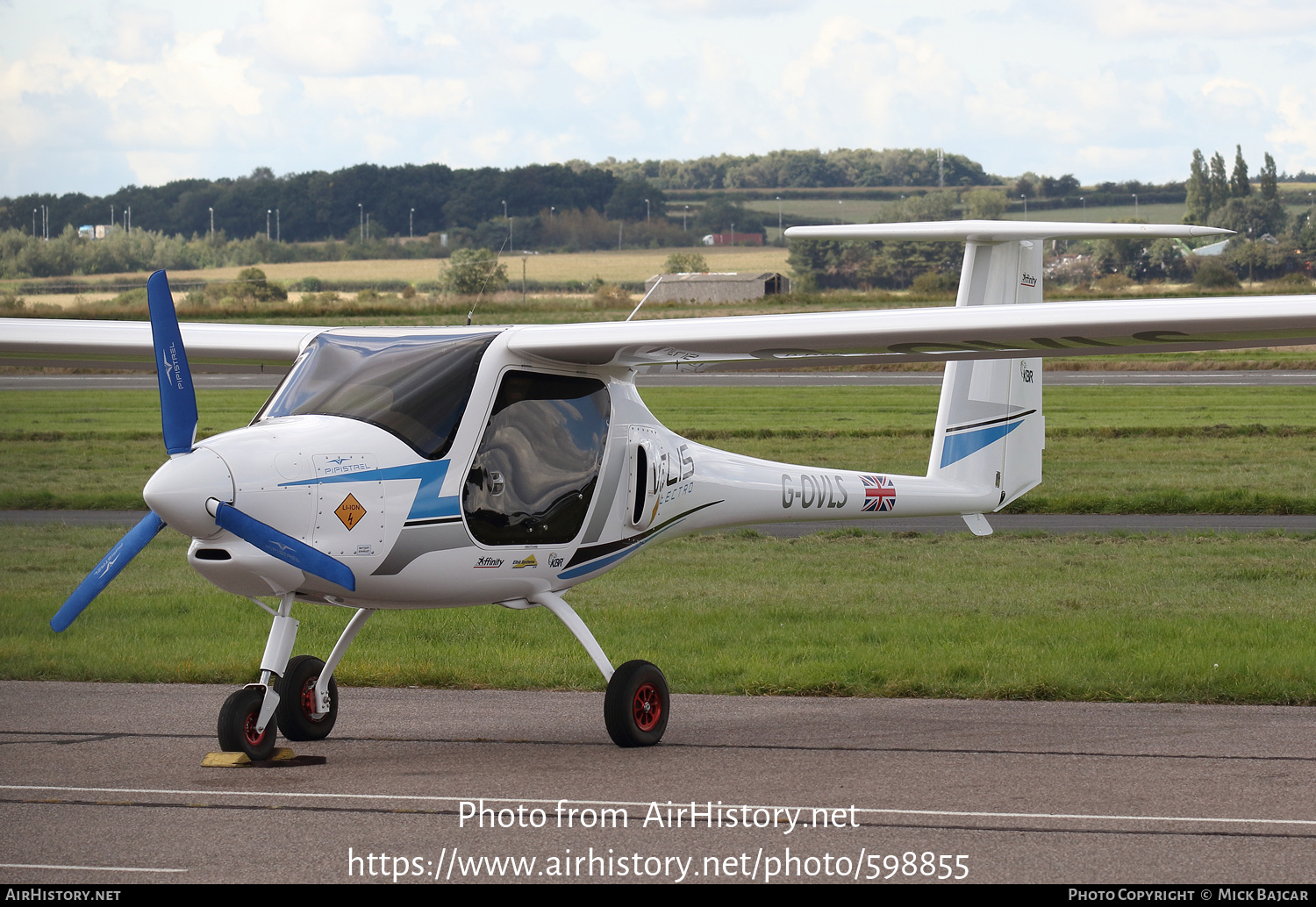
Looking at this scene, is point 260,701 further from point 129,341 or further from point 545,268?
point 545,268

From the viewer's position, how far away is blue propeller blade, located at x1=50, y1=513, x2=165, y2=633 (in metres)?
7.15

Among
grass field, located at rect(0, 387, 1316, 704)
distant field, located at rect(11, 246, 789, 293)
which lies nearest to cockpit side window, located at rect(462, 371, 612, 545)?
grass field, located at rect(0, 387, 1316, 704)

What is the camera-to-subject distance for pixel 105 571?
7141mm


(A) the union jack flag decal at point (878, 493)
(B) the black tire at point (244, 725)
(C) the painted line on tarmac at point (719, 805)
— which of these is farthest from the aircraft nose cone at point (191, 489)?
(A) the union jack flag decal at point (878, 493)

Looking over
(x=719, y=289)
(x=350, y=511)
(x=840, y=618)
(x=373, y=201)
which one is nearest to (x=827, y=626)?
(x=840, y=618)

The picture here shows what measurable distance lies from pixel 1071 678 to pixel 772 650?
7.77 ft

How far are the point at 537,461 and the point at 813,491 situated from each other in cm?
261

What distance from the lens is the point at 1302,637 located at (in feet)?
37.0

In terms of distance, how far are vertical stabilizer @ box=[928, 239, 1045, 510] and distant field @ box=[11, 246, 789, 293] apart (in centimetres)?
8335

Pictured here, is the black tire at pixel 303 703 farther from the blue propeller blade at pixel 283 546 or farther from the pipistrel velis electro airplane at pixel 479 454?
the blue propeller blade at pixel 283 546

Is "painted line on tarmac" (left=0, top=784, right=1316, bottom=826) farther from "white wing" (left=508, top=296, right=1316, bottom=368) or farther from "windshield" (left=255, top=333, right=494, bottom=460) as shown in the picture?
"white wing" (left=508, top=296, right=1316, bottom=368)

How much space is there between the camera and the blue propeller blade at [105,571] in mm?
7148
